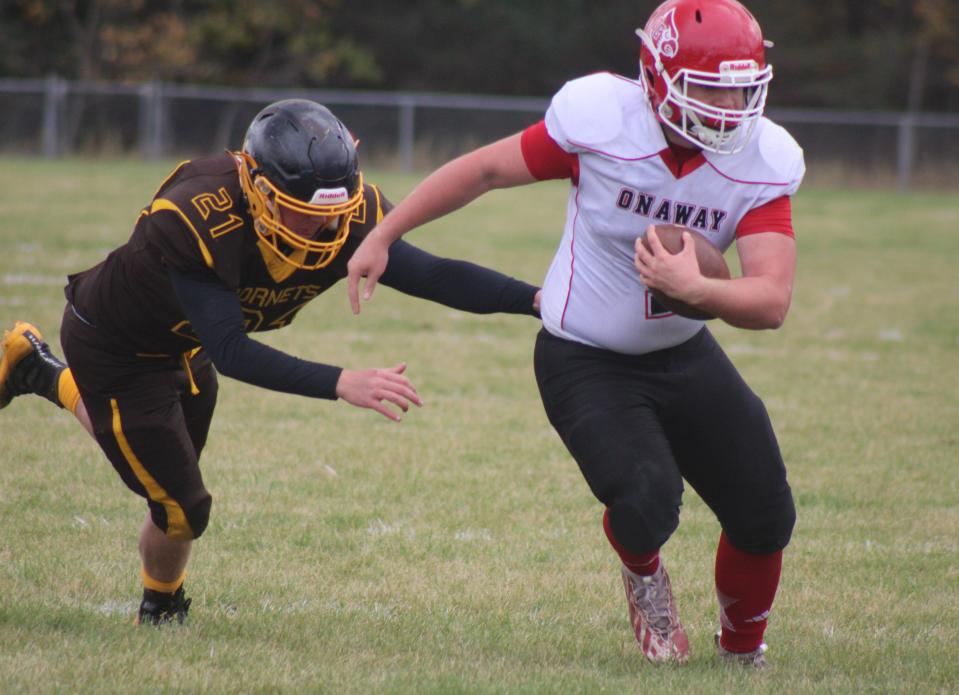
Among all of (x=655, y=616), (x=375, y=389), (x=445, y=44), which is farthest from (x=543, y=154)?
(x=445, y=44)

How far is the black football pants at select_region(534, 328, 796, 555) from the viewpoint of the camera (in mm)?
3471

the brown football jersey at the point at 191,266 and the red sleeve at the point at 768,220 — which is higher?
the red sleeve at the point at 768,220

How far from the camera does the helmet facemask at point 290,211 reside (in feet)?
11.2

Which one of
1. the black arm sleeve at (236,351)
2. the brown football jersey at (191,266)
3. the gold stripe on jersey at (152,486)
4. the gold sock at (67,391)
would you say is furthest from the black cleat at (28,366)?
the black arm sleeve at (236,351)

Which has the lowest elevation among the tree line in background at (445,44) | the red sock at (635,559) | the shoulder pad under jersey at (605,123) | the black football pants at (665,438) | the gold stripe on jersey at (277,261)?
the tree line in background at (445,44)

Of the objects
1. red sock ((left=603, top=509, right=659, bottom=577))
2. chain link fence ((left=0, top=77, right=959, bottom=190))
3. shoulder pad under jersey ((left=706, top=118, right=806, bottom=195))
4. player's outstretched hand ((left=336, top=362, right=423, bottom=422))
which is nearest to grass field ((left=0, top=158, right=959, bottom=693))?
red sock ((left=603, top=509, right=659, bottom=577))

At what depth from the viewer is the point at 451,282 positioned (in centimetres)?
385

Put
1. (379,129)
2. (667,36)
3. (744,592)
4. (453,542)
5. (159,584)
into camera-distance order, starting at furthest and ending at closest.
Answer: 1. (379,129)
2. (453,542)
3. (159,584)
4. (744,592)
5. (667,36)

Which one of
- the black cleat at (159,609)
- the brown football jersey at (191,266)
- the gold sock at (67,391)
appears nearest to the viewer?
the brown football jersey at (191,266)

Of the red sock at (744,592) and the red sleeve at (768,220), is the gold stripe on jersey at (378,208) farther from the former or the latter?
the red sock at (744,592)

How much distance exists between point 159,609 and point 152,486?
Result: 46cm

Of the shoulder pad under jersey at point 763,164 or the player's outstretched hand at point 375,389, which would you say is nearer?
the player's outstretched hand at point 375,389

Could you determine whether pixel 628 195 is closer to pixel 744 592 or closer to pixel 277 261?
pixel 277 261

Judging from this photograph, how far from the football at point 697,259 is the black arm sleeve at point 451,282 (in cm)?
62
